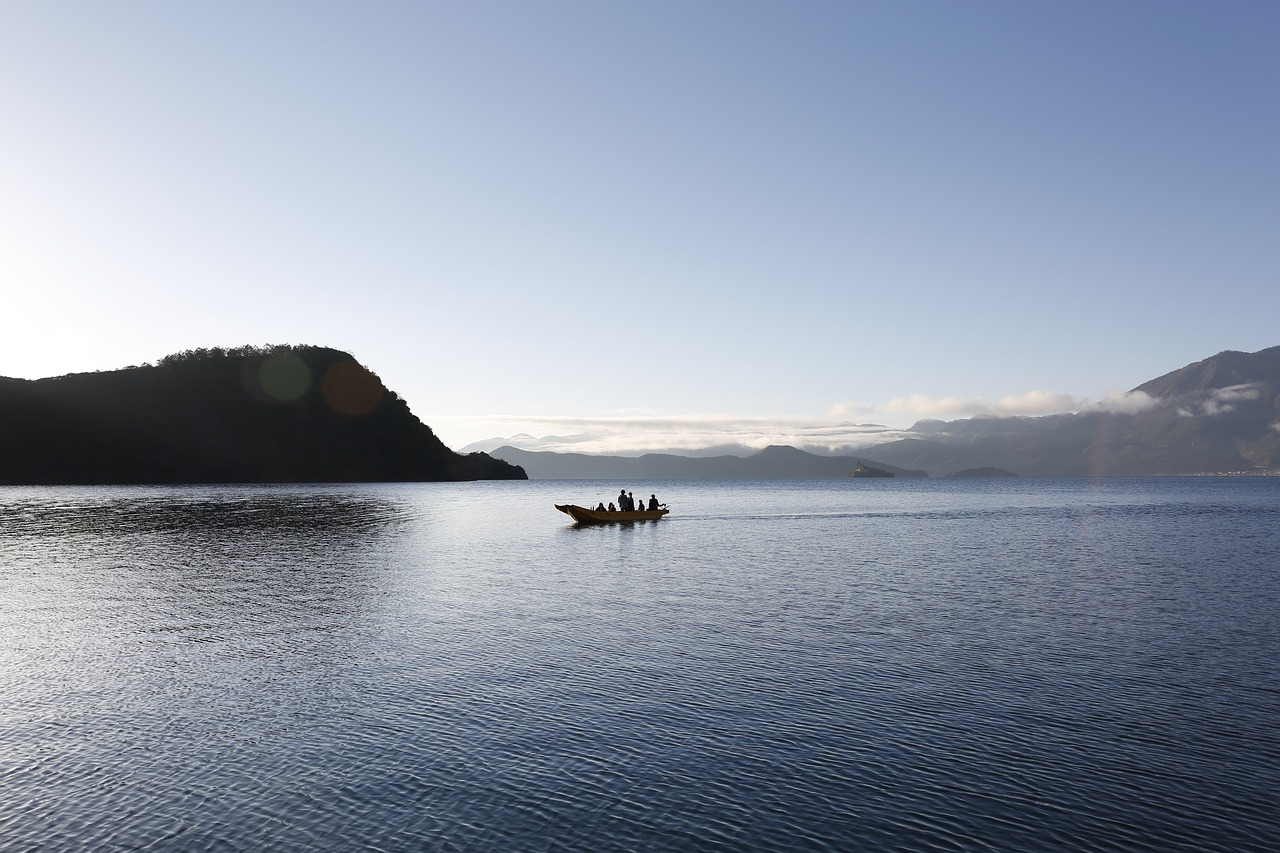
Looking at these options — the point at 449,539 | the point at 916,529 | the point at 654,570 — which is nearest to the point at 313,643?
the point at 654,570

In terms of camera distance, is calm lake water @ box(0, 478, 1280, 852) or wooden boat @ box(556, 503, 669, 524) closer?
calm lake water @ box(0, 478, 1280, 852)

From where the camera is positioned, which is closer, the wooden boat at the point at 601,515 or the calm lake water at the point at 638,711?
the calm lake water at the point at 638,711

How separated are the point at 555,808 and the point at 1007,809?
30.1 feet

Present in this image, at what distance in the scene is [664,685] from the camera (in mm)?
24547

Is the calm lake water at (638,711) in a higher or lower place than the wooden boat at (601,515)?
lower

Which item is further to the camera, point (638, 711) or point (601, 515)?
point (601, 515)

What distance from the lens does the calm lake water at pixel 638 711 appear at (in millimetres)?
15078

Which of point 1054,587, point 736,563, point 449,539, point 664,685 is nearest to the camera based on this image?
point 664,685

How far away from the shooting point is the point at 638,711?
21.9m

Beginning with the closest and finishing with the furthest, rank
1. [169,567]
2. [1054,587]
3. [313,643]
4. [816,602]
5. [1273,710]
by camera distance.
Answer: [1273,710], [313,643], [816,602], [1054,587], [169,567]

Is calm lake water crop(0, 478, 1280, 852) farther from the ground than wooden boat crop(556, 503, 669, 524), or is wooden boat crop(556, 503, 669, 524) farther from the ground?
wooden boat crop(556, 503, 669, 524)

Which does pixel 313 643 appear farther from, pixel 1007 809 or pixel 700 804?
pixel 1007 809

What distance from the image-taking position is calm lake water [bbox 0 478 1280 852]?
1508cm

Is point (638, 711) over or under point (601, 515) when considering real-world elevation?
under
